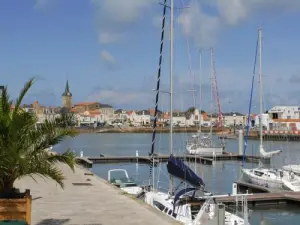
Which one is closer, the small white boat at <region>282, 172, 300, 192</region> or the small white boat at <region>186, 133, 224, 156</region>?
the small white boat at <region>282, 172, 300, 192</region>

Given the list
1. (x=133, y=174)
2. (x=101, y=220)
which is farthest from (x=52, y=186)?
(x=133, y=174)

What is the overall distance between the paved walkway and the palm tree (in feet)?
9.97

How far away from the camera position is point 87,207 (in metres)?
16.0

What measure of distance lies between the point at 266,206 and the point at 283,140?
346ft

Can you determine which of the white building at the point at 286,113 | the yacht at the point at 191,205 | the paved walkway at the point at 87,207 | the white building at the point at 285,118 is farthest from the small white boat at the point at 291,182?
the white building at the point at 286,113

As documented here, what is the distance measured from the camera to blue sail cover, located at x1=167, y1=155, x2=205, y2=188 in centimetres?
1783

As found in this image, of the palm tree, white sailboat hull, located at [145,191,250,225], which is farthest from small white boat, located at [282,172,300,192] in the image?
the palm tree

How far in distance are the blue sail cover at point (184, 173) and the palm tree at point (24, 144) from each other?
7.99m

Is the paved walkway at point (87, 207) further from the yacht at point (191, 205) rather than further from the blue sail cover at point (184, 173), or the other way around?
the blue sail cover at point (184, 173)

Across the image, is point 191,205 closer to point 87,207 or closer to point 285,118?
point 87,207

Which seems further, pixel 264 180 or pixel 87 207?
pixel 264 180

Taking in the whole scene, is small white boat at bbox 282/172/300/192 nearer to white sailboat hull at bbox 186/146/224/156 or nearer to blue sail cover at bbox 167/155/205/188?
blue sail cover at bbox 167/155/205/188

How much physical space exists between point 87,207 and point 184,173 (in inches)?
172

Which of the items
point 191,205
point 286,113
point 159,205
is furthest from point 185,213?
point 286,113
